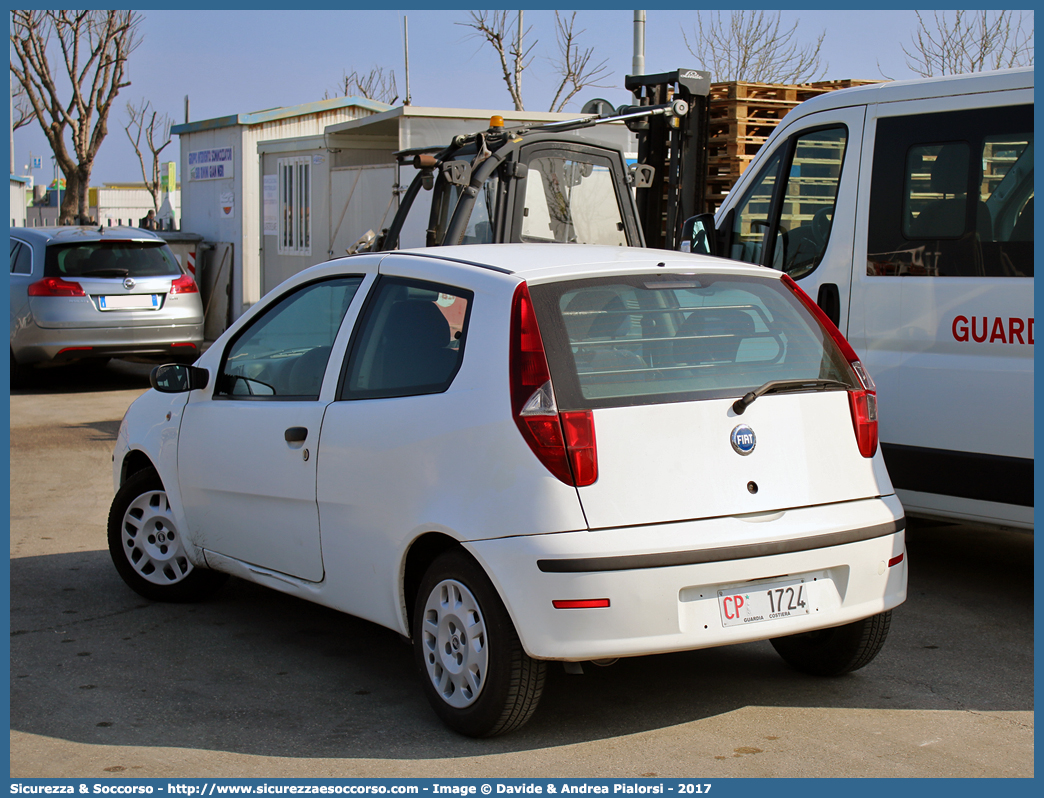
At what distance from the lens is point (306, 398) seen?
4.84 m

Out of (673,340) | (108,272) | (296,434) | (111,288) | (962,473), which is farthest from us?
(108,272)

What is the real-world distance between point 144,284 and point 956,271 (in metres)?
10.3

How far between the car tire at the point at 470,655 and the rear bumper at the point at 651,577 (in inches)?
3.7

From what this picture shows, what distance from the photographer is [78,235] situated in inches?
547

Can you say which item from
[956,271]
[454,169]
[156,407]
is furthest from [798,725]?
[454,169]

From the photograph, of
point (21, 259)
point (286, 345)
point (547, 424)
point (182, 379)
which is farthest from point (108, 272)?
point (547, 424)

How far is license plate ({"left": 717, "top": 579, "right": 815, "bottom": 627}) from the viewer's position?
3.93m

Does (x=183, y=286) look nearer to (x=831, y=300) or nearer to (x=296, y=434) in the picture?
(x=831, y=300)

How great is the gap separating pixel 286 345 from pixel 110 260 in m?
9.42

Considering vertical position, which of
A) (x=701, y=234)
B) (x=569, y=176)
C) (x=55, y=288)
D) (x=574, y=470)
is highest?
(x=569, y=176)

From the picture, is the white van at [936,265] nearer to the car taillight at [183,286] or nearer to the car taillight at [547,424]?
the car taillight at [547,424]

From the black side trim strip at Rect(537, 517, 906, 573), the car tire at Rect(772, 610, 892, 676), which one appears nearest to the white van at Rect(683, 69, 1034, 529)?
the car tire at Rect(772, 610, 892, 676)

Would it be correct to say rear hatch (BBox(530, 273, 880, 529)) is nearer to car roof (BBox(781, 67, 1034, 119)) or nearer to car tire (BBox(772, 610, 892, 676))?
car tire (BBox(772, 610, 892, 676))

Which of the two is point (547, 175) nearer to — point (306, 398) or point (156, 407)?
point (156, 407)
